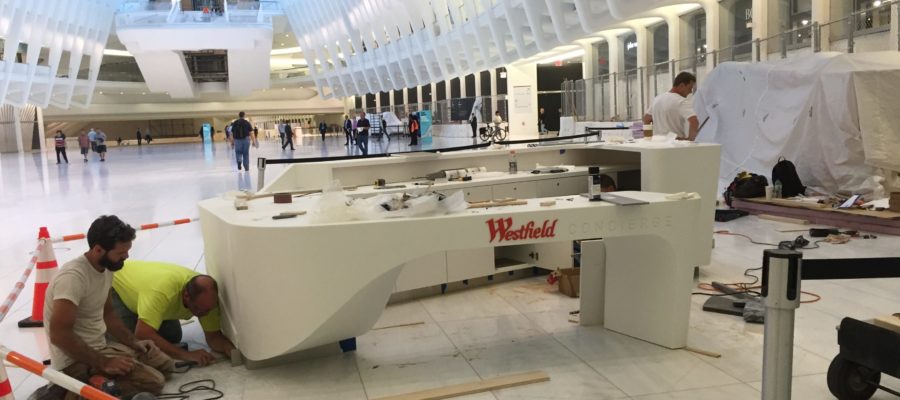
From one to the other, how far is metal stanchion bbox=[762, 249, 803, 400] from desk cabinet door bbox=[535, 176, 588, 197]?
4.47 meters

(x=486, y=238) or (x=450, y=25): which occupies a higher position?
(x=450, y=25)

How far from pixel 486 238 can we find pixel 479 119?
34.6 m

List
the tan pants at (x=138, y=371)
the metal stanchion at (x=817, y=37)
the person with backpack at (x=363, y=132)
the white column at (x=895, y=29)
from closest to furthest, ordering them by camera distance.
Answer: the tan pants at (x=138, y=371) < the white column at (x=895, y=29) < the metal stanchion at (x=817, y=37) < the person with backpack at (x=363, y=132)

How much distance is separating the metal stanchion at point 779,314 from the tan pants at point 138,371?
3.16 metres

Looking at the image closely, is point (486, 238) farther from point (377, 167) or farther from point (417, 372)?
point (377, 167)

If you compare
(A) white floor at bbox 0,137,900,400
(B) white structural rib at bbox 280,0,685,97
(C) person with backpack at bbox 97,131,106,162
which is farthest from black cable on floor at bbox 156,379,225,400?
(C) person with backpack at bbox 97,131,106,162

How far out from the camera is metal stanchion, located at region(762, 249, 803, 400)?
2443 millimetres

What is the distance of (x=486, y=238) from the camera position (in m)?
4.14

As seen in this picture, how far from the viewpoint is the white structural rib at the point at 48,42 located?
3259 cm

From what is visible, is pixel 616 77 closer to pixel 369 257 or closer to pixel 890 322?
pixel 890 322

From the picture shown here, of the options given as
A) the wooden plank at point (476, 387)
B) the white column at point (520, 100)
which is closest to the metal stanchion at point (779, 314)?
the wooden plank at point (476, 387)

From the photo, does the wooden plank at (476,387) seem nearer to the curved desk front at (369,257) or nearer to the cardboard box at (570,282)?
the curved desk front at (369,257)

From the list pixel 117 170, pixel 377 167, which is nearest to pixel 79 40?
pixel 117 170

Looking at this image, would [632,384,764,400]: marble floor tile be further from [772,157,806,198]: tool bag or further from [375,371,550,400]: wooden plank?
[772,157,806,198]: tool bag
